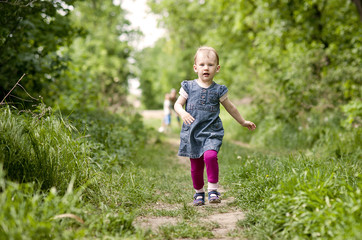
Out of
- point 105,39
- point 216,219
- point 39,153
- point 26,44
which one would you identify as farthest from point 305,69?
point 105,39

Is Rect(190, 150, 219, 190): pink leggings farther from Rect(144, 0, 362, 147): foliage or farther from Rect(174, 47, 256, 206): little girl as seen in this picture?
Rect(144, 0, 362, 147): foliage

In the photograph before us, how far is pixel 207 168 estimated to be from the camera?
364cm

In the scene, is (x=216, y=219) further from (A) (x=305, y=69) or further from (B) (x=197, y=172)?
(A) (x=305, y=69)

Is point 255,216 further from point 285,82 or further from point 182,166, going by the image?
point 285,82

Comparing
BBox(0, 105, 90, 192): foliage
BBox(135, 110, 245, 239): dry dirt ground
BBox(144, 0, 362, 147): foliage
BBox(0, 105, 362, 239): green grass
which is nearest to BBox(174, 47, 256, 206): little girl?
BBox(135, 110, 245, 239): dry dirt ground

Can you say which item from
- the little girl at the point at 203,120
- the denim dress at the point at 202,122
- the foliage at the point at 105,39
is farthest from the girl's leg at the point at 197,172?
the foliage at the point at 105,39

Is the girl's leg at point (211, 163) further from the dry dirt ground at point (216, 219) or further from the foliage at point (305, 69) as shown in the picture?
the foliage at point (305, 69)

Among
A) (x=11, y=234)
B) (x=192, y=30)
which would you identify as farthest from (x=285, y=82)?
(x=192, y=30)

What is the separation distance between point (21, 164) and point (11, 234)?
1306mm

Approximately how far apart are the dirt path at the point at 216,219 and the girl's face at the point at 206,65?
4.53ft

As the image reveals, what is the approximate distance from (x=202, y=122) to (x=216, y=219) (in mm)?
1077

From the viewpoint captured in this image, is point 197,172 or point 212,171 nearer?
point 212,171

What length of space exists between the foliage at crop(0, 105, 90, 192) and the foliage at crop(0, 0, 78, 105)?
1.50 m

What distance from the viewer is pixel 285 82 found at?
9406 mm
